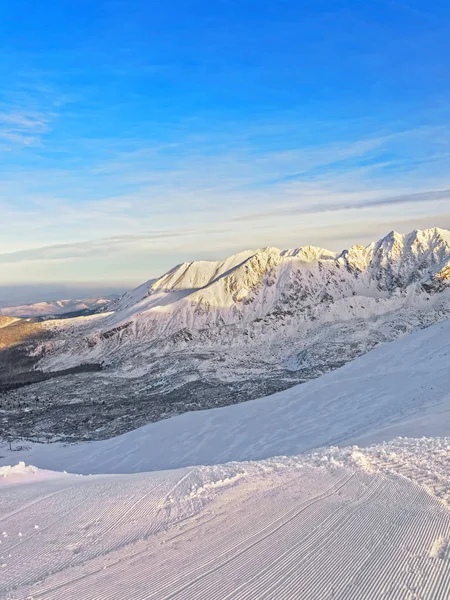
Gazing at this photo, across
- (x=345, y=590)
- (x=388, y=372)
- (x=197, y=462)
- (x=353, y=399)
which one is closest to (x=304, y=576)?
(x=345, y=590)

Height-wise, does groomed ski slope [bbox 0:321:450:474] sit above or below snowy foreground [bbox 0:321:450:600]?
below

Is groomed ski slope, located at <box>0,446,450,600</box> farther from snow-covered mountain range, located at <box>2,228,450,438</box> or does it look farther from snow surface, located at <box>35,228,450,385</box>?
snow surface, located at <box>35,228,450,385</box>

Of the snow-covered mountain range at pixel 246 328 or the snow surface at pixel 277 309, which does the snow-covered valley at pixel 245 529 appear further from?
the snow surface at pixel 277 309

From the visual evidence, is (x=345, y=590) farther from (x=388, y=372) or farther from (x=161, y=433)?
(x=388, y=372)

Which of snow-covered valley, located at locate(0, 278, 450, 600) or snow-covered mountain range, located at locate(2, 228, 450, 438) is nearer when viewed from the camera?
snow-covered valley, located at locate(0, 278, 450, 600)

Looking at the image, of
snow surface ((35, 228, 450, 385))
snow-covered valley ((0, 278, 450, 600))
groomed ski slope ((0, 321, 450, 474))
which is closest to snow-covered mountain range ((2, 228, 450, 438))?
snow surface ((35, 228, 450, 385))

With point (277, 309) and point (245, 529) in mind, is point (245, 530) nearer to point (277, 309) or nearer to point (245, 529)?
point (245, 529)

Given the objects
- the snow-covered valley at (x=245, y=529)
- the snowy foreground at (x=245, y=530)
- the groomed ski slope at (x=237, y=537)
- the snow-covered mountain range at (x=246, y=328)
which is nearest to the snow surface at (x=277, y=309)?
the snow-covered mountain range at (x=246, y=328)

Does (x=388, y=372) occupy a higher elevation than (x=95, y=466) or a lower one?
higher
